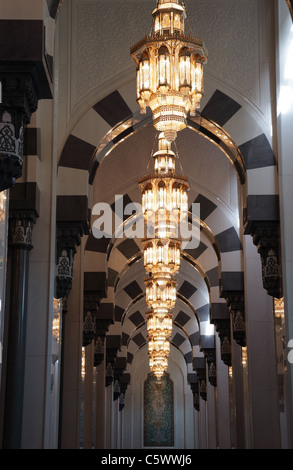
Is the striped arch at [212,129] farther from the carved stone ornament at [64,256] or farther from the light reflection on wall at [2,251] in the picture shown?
the light reflection on wall at [2,251]

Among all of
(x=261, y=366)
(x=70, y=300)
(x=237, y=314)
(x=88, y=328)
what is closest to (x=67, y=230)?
(x=70, y=300)

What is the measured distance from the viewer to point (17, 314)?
Result: 766 centimetres

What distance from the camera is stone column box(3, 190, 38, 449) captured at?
24.3 ft

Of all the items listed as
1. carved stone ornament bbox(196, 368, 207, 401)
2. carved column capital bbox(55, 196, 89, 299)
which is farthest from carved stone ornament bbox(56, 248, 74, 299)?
carved stone ornament bbox(196, 368, 207, 401)

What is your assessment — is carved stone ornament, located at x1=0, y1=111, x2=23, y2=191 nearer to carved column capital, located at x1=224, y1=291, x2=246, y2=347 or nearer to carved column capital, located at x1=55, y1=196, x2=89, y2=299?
carved column capital, located at x1=55, y1=196, x2=89, y2=299

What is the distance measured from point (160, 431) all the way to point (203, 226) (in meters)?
19.9

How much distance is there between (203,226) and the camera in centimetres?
1393

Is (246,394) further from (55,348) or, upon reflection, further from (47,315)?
(47,315)

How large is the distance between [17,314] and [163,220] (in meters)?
2.16

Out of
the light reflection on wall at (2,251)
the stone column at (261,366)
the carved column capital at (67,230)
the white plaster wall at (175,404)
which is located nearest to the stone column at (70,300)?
the carved column capital at (67,230)

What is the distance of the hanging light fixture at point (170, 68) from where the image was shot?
611 cm

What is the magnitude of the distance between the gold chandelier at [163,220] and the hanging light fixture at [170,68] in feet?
6.60

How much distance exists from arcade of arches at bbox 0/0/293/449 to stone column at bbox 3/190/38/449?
0.05 feet
